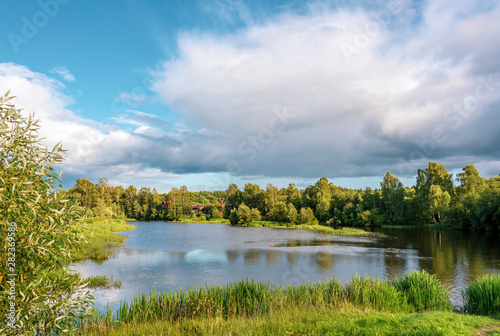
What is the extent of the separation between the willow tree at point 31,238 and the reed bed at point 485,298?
1494cm

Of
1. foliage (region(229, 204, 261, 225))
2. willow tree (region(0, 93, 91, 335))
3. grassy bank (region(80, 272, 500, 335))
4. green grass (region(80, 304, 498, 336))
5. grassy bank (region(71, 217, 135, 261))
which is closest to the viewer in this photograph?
willow tree (region(0, 93, 91, 335))

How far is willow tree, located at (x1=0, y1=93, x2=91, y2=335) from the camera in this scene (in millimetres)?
5352

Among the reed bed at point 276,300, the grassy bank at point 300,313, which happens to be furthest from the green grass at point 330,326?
the reed bed at point 276,300

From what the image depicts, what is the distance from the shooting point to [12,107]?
6.03 meters

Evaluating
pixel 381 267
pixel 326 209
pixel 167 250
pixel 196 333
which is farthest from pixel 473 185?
pixel 196 333

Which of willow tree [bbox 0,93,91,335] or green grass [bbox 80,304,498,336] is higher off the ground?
willow tree [bbox 0,93,91,335]

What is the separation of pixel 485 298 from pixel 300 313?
852cm

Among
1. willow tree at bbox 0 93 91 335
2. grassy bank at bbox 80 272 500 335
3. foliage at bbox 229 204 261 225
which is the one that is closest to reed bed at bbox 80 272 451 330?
grassy bank at bbox 80 272 500 335

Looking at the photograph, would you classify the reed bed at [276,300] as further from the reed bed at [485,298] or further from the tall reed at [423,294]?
the reed bed at [485,298]

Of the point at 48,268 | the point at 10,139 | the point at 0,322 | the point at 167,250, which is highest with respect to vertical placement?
the point at 10,139

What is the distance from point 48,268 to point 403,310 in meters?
13.0

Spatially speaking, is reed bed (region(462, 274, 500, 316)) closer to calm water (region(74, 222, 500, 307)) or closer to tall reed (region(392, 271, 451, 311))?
tall reed (region(392, 271, 451, 311))

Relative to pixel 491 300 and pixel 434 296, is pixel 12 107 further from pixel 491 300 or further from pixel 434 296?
pixel 491 300

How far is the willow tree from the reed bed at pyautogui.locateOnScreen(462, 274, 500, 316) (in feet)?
49.0
